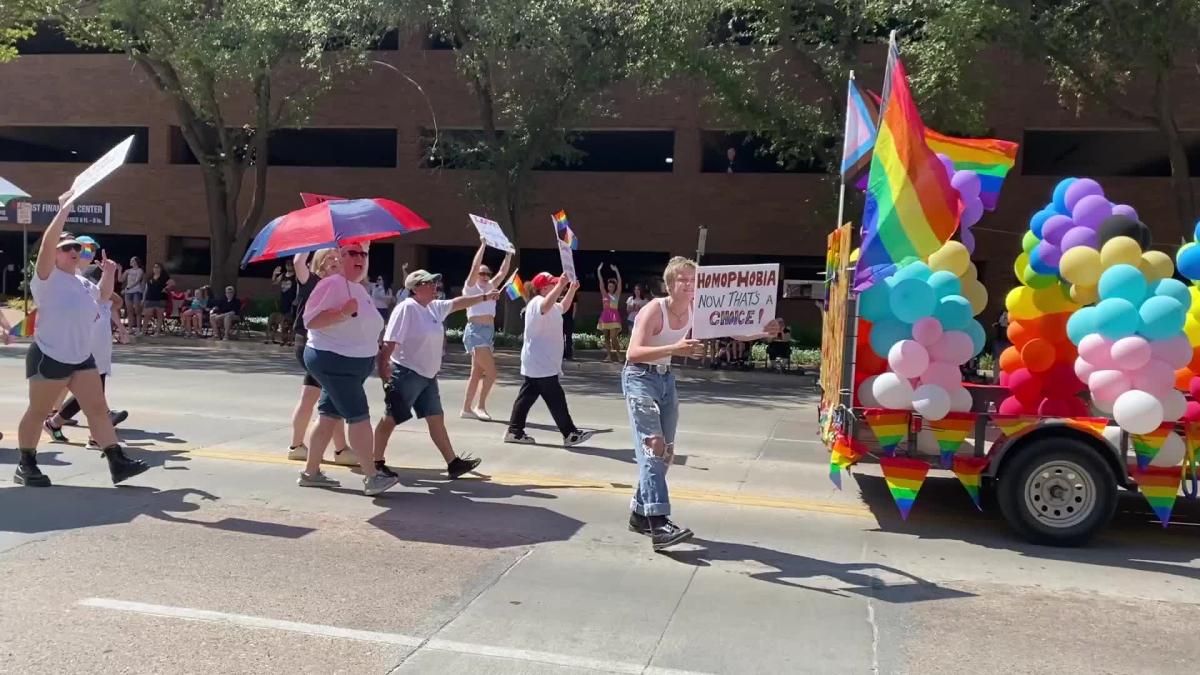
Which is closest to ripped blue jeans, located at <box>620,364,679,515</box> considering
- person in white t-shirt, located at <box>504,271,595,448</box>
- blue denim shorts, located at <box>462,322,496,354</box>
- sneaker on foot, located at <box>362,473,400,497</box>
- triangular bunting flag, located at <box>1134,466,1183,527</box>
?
sneaker on foot, located at <box>362,473,400,497</box>

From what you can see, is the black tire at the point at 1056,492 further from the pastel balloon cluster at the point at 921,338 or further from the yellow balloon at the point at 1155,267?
the yellow balloon at the point at 1155,267

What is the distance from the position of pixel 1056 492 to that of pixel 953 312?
138cm

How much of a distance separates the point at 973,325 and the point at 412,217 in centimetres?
414

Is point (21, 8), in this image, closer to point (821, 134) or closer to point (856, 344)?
point (821, 134)

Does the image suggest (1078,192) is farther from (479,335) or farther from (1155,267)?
(479,335)

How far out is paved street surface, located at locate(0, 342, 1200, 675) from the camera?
4.50m

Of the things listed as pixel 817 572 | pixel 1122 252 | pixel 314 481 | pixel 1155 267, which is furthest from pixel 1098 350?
pixel 314 481

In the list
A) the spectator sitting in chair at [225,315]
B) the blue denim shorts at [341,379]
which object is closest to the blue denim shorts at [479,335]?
the blue denim shorts at [341,379]

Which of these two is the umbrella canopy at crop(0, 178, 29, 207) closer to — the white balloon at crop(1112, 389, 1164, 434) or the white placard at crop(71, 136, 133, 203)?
the white placard at crop(71, 136, 133, 203)

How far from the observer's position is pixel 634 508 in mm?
6344

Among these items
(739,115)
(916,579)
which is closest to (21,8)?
(739,115)

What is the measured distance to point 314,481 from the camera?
7.47 metres

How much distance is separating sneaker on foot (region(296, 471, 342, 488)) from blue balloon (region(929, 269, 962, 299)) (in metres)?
4.64

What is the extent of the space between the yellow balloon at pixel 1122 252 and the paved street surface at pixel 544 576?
194cm
